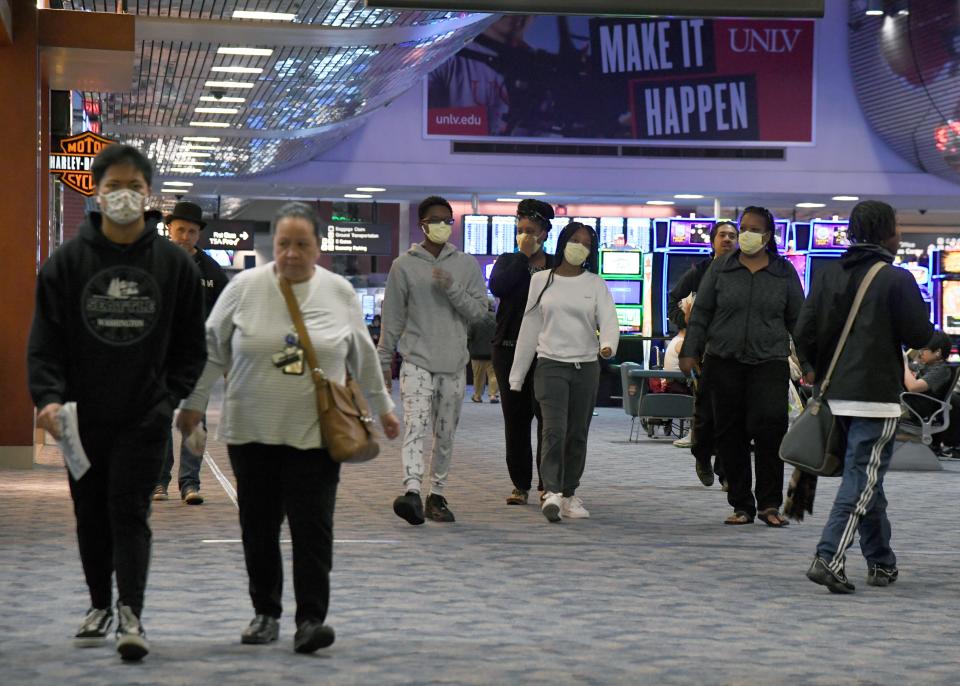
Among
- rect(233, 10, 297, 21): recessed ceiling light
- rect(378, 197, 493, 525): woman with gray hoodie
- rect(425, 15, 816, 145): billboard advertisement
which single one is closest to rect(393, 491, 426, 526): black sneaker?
rect(378, 197, 493, 525): woman with gray hoodie

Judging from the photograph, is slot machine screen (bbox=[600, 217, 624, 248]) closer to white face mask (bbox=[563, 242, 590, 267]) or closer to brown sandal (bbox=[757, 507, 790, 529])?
white face mask (bbox=[563, 242, 590, 267])

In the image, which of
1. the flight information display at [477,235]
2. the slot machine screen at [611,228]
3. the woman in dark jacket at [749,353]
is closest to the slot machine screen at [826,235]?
the slot machine screen at [611,228]

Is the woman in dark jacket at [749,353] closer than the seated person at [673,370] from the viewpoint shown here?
Yes

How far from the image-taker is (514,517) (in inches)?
336

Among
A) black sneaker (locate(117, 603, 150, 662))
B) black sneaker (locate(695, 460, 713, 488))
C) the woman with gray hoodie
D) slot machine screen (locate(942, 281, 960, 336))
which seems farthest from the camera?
slot machine screen (locate(942, 281, 960, 336))

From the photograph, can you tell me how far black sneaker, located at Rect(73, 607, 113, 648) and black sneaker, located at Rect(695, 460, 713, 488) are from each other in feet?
19.5

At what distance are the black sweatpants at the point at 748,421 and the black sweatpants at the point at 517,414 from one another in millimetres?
1094

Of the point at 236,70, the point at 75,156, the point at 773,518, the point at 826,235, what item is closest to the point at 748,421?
the point at 773,518

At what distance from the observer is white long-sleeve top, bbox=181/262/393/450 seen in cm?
466

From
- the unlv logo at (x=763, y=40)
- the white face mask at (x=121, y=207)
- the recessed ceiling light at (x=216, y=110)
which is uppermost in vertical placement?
the unlv logo at (x=763, y=40)

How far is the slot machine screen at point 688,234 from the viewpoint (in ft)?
71.1

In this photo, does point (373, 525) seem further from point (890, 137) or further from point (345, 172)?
point (890, 137)

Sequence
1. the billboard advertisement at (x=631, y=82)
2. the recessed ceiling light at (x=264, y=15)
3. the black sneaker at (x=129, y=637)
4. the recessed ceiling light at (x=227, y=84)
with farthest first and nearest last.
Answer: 1. the billboard advertisement at (x=631, y=82)
2. the recessed ceiling light at (x=227, y=84)
3. the recessed ceiling light at (x=264, y=15)
4. the black sneaker at (x=129, y=637)

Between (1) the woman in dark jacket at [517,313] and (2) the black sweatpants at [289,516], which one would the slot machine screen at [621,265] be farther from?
(2) the black sweatpants at [289,516]
